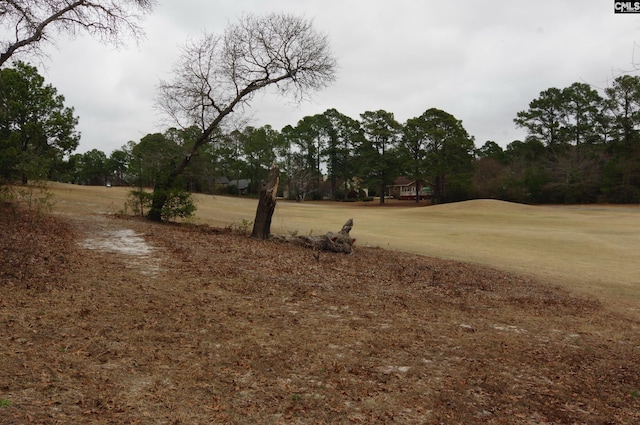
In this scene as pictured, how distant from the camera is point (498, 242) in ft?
74.4

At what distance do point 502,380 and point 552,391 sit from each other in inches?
21.0

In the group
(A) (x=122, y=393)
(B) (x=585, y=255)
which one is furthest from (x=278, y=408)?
(B) (x=585, y=255)

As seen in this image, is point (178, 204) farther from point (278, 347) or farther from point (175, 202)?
point (278, 347)

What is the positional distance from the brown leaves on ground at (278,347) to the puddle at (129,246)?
127 millimetres

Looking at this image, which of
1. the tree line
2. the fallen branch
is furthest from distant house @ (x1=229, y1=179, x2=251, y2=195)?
the fallen branch

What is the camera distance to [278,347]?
5.48 metres

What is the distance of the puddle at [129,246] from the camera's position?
916cm

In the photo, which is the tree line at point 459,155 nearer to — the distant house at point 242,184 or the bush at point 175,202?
the distant house at point 242,184

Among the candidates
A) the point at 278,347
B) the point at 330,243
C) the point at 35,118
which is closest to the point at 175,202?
the point at 330,243

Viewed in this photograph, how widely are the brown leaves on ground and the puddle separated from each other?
5.0 inches

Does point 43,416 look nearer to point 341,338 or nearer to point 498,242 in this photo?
point 341,338

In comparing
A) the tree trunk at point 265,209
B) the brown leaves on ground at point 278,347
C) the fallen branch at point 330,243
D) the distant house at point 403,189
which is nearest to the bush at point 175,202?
the tree trunk at point 265,209

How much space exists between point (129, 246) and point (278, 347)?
288 inches

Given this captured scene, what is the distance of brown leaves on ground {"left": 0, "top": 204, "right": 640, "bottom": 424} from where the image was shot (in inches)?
155
